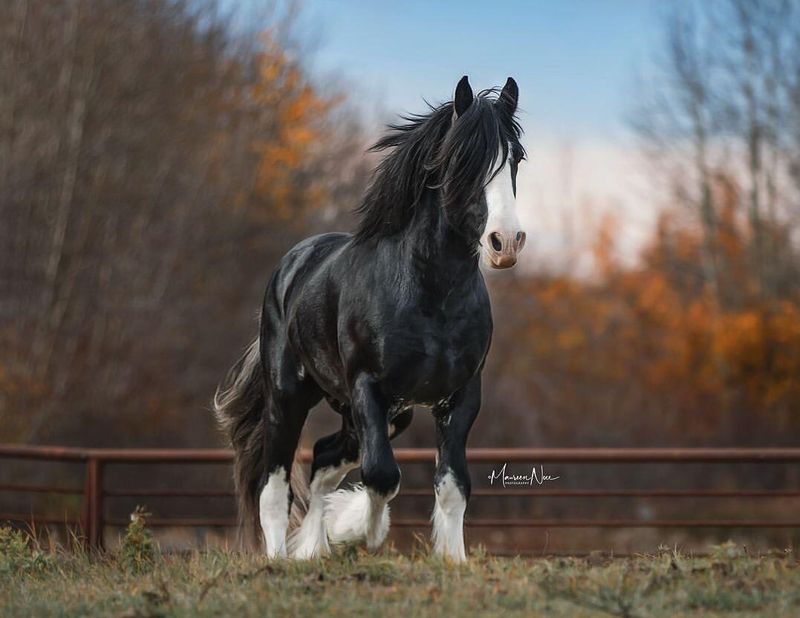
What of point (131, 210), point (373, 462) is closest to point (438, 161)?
point (373, 462)

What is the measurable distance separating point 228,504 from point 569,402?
11.8 metres

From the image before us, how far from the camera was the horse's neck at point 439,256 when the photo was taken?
5797mm

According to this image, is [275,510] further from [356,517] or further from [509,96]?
[509,96]

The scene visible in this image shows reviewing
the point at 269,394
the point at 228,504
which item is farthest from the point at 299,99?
the point at 269,394

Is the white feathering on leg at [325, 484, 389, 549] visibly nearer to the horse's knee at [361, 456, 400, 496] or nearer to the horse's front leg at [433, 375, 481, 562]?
the horse's knee at [361, 456, 400, 496]

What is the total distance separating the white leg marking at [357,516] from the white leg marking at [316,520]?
0.12 metres

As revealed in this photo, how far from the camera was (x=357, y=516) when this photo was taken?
6.26 meters

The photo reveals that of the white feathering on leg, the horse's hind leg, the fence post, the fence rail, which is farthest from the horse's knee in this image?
the fence post

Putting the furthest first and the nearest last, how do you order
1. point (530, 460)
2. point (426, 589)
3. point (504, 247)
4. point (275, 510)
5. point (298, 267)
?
point (530, 460) → point (298, 267) → point (275, 510) → point (504, 247) → point (426, 589)

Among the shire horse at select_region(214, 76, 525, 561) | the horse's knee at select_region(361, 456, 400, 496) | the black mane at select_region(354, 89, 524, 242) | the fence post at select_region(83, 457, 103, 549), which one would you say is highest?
the black mane at select_region(354, 89, 524, 242)

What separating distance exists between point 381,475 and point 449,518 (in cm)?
45

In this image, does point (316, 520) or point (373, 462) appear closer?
point (373, 462)

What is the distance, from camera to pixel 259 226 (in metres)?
27.1

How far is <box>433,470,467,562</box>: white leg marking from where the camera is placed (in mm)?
5828
